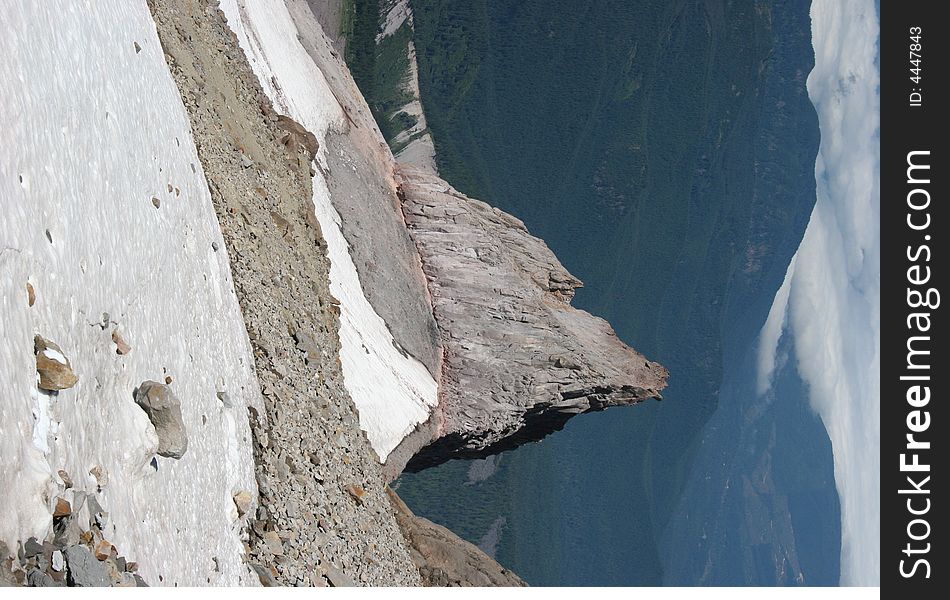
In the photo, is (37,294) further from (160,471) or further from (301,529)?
(301,529)

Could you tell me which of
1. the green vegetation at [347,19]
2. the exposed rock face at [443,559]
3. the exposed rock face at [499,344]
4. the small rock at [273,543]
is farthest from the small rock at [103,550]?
the green vegetation at [347,19]

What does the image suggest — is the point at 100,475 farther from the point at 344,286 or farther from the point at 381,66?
the point at 381,66

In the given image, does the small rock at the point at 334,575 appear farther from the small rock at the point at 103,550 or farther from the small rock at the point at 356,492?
the small rock at the point at 103,550

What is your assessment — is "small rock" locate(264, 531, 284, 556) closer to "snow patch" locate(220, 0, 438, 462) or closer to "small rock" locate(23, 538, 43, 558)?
"small rock" locate(23, 538, 43, 558)

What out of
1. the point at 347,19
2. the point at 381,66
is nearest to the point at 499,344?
the point at 347,19

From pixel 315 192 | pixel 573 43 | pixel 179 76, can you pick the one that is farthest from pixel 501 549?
pixel 179 76
